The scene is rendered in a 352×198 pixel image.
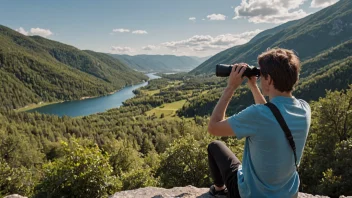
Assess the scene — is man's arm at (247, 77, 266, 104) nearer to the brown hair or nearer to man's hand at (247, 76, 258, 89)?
man's hand at (247, 76, 258, 89)

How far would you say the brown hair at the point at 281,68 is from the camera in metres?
3.15

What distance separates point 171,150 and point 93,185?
10.2 meters

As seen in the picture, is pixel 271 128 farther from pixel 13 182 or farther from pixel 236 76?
pixel 13 182

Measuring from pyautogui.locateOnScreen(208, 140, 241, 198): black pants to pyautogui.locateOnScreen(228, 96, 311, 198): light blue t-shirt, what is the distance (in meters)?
0.86

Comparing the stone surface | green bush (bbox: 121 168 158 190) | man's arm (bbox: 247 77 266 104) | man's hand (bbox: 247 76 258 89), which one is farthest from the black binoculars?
green bush (bbox: 121 168 158 190)

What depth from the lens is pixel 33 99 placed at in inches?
7869

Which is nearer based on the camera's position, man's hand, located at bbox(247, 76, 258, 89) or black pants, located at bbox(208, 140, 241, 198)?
man's hand, located at bbox(247, 76, 258, 89)

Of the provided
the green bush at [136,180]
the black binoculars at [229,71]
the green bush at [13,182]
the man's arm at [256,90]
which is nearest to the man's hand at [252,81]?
the man's arm at [256,90]

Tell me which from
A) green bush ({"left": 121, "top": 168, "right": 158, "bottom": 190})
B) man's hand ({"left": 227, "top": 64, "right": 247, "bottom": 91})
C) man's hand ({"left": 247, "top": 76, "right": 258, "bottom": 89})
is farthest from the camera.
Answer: green bush ({"left": 121, "top": 168, "right": 158, "bottom": 190})

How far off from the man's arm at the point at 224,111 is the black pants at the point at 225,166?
1.35 meters

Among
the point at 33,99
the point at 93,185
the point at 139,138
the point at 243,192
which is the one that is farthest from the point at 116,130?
the point at 33,99

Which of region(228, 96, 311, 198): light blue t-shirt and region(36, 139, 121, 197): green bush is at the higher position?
region(228, 96, 311, 198): light blue t-shirt

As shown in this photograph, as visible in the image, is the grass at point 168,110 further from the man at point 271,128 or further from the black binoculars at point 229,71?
the man at point 271,128

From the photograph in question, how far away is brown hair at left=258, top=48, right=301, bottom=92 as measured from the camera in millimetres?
3148
